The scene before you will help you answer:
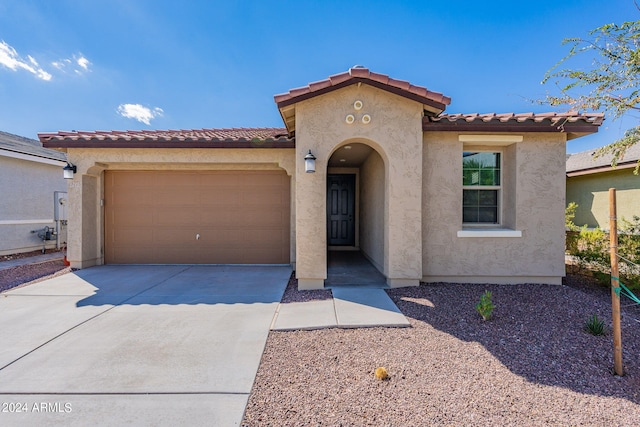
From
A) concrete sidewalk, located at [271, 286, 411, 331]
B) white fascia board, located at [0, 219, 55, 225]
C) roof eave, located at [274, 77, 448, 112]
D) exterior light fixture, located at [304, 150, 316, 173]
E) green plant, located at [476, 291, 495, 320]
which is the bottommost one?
concrete sidewalk, located at [271, 286, 411, 331]

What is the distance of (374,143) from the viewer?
20.2ft

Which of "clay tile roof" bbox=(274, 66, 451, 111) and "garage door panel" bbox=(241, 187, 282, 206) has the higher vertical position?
"clay tile roof" bbox=(274, 66, 451, 111)

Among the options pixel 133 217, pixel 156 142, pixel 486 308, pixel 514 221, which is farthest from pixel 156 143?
pixel 514 221

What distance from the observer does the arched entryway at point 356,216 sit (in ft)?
24.0

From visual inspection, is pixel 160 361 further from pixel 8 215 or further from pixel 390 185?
pixel 8 215

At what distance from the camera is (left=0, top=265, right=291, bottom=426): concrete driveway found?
2676 millimetres

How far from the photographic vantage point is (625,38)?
14.4 ft

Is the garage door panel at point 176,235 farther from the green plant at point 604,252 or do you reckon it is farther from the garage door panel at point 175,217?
the green plant at point 604,252

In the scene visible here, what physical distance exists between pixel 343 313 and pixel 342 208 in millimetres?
7241

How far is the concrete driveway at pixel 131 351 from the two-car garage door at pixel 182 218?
2.15m

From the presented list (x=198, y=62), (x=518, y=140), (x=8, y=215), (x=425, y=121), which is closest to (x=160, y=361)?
(x=425, y=121)

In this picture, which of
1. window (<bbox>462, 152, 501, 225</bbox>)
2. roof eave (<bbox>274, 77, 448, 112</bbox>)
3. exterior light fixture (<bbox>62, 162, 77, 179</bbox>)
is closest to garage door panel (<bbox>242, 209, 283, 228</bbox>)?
roof eave (<bbox>274, 77, 448, 112</bbox>)

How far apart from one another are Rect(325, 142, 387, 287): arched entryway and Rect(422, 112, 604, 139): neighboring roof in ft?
5.24

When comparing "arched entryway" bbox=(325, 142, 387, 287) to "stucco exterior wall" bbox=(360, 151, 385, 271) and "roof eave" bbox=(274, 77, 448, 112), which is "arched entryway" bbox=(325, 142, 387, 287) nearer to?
"stucco exterior wall" bbox=(360, 151, 385, 271)
